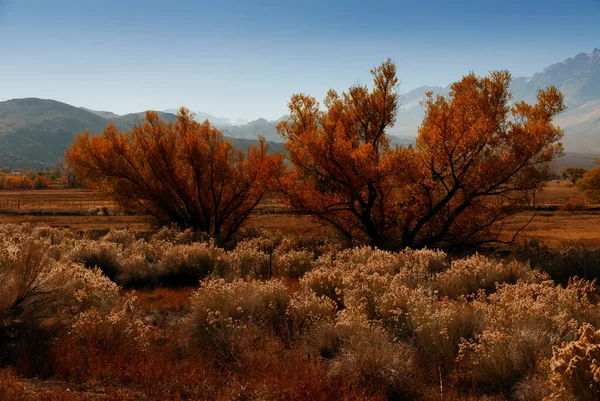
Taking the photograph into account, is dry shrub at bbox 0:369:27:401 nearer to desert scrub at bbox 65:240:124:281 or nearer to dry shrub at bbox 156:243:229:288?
dry shrub at bbox 156:243:229:288

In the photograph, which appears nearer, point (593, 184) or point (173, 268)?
point (173, 268)

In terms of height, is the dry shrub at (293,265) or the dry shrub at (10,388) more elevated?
the dry shrub at (10,388)

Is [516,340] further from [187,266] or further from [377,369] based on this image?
[187,266]

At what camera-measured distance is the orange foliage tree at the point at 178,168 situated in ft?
75.8

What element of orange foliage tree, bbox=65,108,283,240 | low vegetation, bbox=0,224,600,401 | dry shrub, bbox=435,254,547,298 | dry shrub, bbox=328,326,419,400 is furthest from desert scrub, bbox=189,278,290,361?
orange foliage tree, bbox=65,108,283,240

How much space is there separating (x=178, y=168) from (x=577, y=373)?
22.0 m

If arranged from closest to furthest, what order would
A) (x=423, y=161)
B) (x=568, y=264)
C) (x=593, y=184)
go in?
1. (x=568, y=264)
2. (x=423, y=161)
3. (x=593, y=184)

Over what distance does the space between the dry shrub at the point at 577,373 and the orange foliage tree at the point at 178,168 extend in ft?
60.7

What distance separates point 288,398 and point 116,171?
826 inches

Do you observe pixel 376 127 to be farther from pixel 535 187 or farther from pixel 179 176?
pixel 179 176

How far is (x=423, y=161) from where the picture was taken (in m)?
17.6

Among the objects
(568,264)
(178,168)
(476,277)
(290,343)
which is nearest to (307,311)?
(290,343)

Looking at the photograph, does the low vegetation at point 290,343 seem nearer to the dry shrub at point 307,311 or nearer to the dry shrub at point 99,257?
the dry shrub at point 307,311

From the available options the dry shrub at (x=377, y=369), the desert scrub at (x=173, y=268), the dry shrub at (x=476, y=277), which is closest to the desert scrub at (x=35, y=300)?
the desert scrub at (x=173, y=268)
